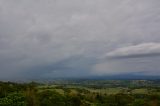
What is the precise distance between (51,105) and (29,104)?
22116mm

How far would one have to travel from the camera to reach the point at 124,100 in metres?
130

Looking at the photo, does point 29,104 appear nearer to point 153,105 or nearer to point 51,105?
point 51,105

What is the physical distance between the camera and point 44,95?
363 feet

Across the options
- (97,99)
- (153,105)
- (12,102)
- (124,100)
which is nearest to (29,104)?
(12,102)

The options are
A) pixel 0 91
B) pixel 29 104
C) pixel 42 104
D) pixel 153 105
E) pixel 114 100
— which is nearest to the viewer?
pixel 153 105

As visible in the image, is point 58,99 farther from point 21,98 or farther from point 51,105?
point 21,98

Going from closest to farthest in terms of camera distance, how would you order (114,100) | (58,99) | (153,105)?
(153,105)
(58,99)
(114,100)

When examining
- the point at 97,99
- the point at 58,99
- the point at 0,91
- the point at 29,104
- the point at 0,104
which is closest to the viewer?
the point at 29,104

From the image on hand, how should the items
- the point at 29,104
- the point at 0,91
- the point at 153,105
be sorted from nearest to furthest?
the point at 153,105
the point at 29,104
the point at 0,91

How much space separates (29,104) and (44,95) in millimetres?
39672

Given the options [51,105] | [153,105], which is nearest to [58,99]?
[51,105]

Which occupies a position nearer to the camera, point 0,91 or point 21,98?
point 21,98

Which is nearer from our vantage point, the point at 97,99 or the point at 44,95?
the point at 44,95

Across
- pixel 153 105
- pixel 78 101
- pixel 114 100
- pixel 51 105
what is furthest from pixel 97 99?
pixel 153 105
